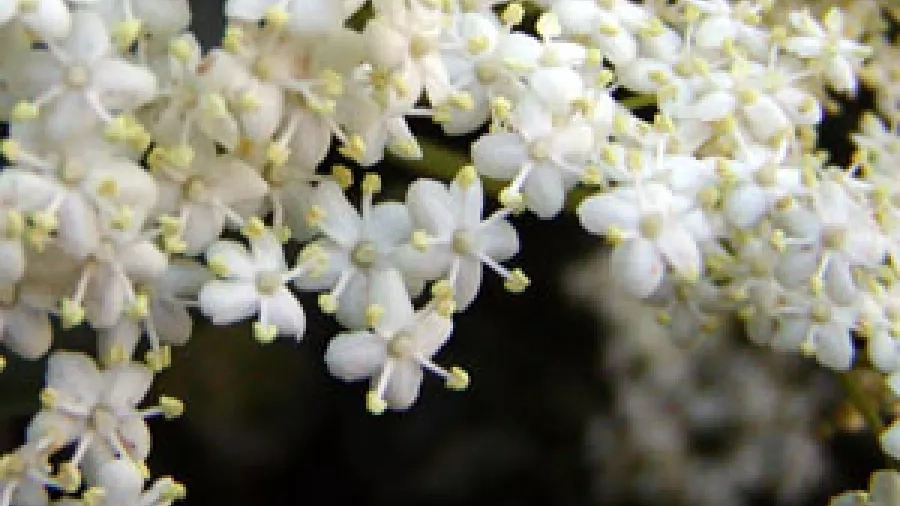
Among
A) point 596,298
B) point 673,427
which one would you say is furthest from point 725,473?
point 596,298

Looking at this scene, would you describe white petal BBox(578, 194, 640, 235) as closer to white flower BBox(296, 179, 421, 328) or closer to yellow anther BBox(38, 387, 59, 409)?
white flower BBox(296, 179, 421, 328)

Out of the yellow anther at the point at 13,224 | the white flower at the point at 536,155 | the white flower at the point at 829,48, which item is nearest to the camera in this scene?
the yellow anther at the point at 13,224

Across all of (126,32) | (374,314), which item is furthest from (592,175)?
(126,32)

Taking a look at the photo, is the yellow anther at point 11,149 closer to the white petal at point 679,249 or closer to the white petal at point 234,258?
the white petal at point 234,258

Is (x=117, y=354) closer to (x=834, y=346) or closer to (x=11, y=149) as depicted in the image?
(x=11, y=149)

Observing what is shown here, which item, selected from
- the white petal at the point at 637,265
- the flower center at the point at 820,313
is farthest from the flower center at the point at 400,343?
the flower center at the point at 820,313

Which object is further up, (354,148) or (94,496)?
(354,148)

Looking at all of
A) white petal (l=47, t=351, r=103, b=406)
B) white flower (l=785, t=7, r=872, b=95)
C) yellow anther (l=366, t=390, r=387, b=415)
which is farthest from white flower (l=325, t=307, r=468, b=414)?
white flower (l=785, t=7, r=872, b=95)
